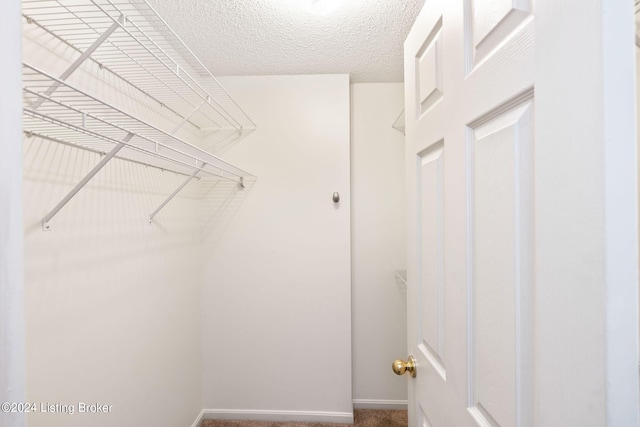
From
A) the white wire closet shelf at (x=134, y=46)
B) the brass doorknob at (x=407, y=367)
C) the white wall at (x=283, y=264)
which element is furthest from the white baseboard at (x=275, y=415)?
the white wire closet shelf at (x=134, y=46)

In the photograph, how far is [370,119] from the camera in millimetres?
2111

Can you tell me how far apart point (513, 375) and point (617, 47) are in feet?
1.47

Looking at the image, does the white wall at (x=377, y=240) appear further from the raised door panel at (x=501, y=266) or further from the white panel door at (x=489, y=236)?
the raised door panel at (x=501, y=266)

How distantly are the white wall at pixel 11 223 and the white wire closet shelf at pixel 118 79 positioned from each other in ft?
0.82

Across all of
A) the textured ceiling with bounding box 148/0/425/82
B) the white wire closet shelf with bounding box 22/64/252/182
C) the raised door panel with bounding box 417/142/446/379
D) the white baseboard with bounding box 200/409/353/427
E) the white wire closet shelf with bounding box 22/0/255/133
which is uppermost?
the textured ceiling with bounding box 148/0/425/82

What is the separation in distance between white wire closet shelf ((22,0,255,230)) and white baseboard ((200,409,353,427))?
4.69 feet

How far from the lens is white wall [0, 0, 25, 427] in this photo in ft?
0.92

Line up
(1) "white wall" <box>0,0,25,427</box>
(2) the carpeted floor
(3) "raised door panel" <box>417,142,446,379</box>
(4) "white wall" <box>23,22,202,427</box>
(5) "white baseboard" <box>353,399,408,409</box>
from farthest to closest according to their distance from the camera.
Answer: (5) "white baseboard" <box>353,399,408,409</box>
(2) the carpeted floor
(4) "white wall" <box>23,22,202,427</box>
(3) "raised door panel" <box>417,142,446,379</box>
(1) "white wall" <box>0,0,25,427</box>

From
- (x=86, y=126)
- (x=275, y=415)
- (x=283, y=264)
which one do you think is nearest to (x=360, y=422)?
(x=275, y=415)

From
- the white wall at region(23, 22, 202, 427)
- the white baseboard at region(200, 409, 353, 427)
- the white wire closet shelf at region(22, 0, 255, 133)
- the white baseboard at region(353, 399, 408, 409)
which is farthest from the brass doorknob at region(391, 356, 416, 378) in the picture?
the white baseboard at region(353, 399, 408, 409)

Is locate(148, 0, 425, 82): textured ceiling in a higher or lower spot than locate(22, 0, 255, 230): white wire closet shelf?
higher

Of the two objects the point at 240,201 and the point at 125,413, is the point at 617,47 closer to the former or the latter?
the point at 125,413

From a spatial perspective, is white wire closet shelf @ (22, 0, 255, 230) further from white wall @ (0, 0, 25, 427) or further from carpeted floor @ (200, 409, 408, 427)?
carpeted floor @ (200, 409, 408, 427)

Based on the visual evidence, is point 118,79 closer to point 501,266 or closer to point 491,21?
point 491,21
